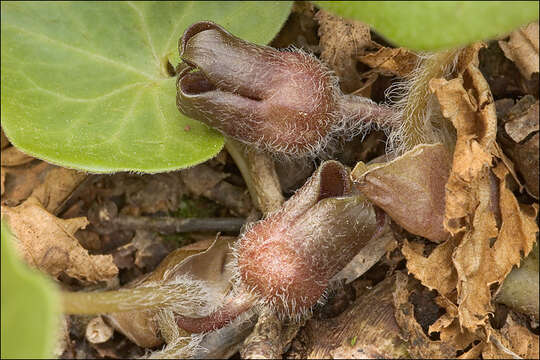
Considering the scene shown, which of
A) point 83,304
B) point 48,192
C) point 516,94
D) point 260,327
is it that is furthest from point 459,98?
point 48,192

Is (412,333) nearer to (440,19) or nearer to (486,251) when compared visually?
(486,251)

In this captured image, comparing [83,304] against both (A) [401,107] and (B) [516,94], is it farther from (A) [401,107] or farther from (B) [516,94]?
(B) [516,94]

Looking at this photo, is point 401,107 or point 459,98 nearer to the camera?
point 459,98

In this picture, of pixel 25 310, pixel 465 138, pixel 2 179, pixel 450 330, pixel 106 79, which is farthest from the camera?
pixel 2 179

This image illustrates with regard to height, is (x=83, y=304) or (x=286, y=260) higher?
(x=286, y=260)

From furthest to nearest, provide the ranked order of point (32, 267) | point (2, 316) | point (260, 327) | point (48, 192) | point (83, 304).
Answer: point (48, 192), point (32, 267), point (260, 327), point (83, 304), point (2, 316)

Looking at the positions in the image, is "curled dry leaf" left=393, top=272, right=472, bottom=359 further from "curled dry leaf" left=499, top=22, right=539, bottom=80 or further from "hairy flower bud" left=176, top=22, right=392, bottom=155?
"curled dry leaf" left=499, top=22, right=539, bottom=80

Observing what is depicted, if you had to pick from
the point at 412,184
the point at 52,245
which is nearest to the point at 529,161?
Answer: the point at 412,184

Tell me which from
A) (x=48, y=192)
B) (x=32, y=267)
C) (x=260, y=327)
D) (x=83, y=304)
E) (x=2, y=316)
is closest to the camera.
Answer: (x=2, y=316)
